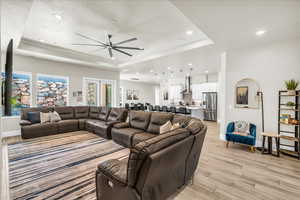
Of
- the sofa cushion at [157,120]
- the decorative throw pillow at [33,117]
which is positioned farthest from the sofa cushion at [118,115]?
the decorative throw pillow at [33,117]

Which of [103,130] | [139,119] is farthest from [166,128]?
[103,130]

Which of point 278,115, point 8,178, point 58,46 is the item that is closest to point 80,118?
point 58,46

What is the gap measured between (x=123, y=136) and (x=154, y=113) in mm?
1047

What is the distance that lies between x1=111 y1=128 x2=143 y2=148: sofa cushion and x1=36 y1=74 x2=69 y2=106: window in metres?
3.72

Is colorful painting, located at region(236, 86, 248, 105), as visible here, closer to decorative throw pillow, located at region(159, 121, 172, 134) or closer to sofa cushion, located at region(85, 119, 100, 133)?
decorative throw pillow, located at region(159, 121, 172, 134)

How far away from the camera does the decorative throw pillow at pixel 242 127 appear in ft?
12.4

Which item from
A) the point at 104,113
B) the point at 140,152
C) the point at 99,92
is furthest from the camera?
the point at 99,92

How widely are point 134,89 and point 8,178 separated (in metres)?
10.4

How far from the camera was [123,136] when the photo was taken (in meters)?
3.67

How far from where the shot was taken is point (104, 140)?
13.9 feet

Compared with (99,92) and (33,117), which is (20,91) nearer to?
(33,117)

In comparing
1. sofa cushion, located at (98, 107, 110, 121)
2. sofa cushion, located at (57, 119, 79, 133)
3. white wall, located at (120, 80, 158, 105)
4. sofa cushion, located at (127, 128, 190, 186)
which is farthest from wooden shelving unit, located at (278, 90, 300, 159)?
white wall, located at (120, 80, 158, 105)

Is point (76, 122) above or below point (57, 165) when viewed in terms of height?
above

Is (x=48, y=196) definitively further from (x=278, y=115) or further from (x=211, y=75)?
(x=211, y=75)
